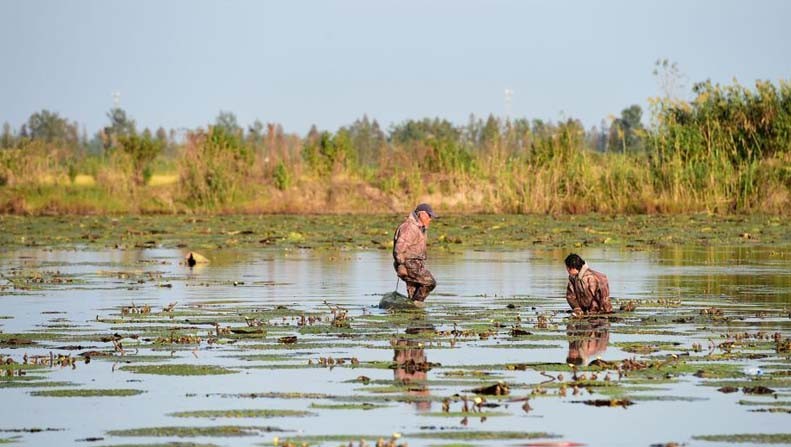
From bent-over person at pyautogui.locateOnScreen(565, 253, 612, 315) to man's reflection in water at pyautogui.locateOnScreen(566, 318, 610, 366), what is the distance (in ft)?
1.30

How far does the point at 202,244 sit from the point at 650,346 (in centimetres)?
2282

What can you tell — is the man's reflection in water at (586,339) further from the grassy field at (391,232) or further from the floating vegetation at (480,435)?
the grassy field at (391,232)

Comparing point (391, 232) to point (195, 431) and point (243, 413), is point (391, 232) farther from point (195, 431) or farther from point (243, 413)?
point (195, 431)

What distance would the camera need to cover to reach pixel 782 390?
1205cm

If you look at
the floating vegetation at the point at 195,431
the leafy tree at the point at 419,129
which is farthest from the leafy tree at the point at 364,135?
the floating vegetation at the point at 195,431

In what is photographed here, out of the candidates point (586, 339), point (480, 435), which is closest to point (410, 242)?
point (586, 339)

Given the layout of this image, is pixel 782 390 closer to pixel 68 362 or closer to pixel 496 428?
pixel 496 428

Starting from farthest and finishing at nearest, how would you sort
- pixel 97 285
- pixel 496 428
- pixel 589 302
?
pixel 97 285 → pixel 589 302 → pixel 496 428

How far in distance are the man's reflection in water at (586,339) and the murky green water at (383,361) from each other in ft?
0.14

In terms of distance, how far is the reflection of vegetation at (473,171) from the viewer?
1887 inches

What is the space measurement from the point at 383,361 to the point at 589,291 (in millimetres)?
4673

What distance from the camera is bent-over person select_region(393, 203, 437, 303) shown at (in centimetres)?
2000

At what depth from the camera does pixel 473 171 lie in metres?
52.7

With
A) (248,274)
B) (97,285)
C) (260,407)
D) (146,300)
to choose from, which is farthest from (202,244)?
(260,407)
